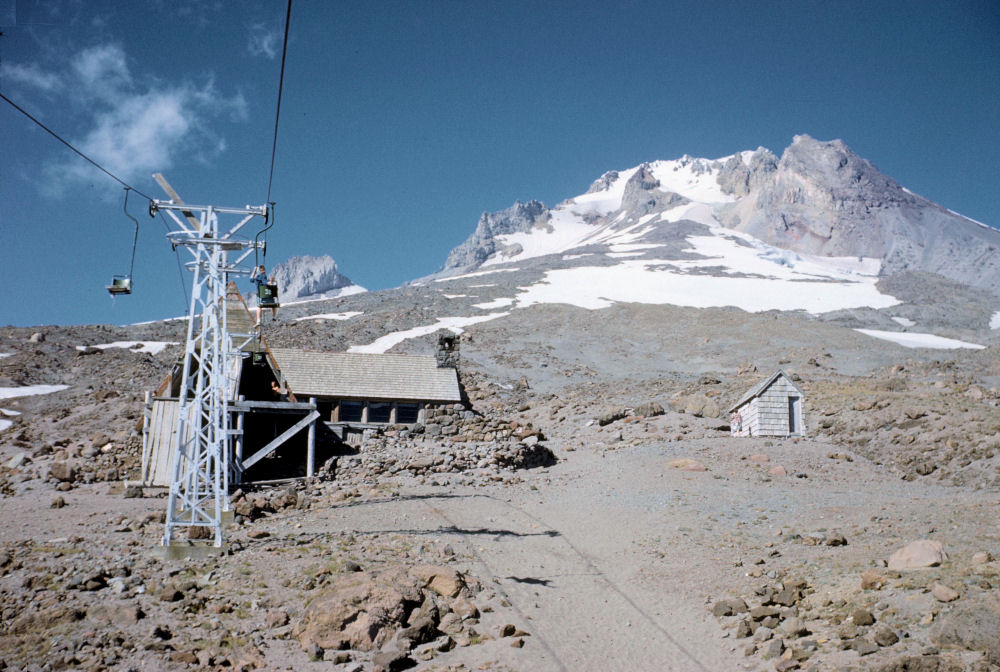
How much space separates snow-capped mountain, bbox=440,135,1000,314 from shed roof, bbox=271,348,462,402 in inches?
1810

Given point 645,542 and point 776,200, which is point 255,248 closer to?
point 645,542

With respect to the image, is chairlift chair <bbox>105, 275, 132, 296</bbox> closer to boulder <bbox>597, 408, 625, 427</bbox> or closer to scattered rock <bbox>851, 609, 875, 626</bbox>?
scattered rock <bbox>851, 609, 875, 626</bbox>

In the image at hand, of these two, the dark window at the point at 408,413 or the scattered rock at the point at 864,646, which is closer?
the scattered rock at the point at 864,646

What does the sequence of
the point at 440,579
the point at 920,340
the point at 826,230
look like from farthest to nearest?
the point at 826,230 → the point at 920,340 → the point at 440,579

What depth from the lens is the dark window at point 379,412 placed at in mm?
34519

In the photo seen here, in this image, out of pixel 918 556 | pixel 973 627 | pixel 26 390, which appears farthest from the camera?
pixel 26 390

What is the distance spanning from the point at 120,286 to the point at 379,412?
19.8m

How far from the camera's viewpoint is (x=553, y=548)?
17016 millimetres

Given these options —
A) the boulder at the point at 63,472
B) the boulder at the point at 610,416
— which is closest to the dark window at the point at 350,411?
the boulder at the point at 610,416

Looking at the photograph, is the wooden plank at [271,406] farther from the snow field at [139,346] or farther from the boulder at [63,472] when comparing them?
the snow field at [139,346]

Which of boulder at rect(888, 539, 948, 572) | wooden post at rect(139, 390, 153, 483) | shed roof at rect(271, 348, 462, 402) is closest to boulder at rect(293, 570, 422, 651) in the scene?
boulder at rect(888, 539, 948, 572)

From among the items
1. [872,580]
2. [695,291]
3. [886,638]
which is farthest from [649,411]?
[695,291]

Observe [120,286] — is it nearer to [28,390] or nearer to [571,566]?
[571,566]

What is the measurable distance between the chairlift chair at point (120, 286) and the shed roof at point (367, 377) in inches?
686
